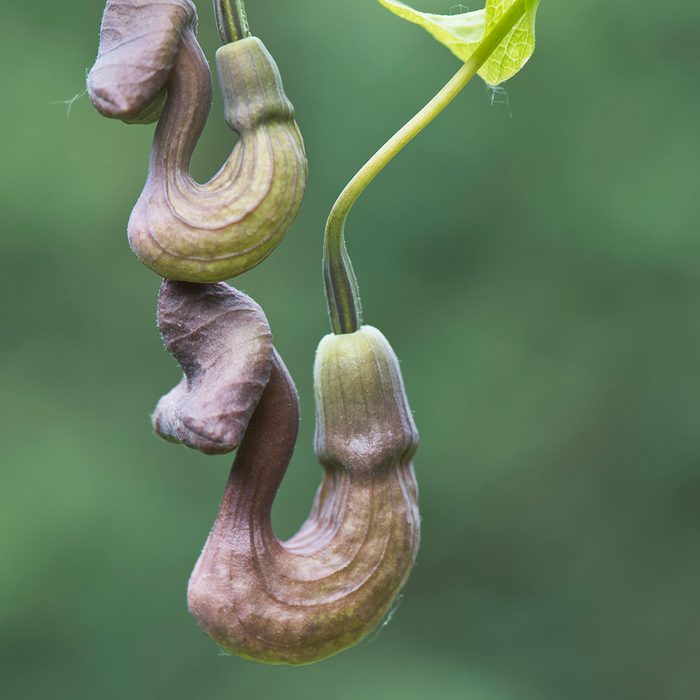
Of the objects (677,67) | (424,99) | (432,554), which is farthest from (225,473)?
(677,67)

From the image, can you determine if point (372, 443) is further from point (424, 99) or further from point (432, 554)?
point (432, 554)

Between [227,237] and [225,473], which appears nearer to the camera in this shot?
[227,237]

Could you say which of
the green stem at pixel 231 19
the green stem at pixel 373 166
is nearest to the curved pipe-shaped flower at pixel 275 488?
the green stem at pixel 373 166

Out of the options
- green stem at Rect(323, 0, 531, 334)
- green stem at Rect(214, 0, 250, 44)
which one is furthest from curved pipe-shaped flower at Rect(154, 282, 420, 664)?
green stem at Rect(214, 0, 250, 44)

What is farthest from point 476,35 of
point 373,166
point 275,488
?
point 275,488

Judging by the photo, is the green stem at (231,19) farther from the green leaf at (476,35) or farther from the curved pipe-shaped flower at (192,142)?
the green leaf at (476,35)

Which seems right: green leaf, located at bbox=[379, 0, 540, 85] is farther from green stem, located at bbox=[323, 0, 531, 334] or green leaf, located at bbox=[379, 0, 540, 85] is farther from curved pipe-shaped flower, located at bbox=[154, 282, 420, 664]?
curved pipe-shaped flower, located at bbox=[154, 282, 420, 664]

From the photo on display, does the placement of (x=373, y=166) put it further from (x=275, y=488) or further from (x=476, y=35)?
(x=275, y=488)
